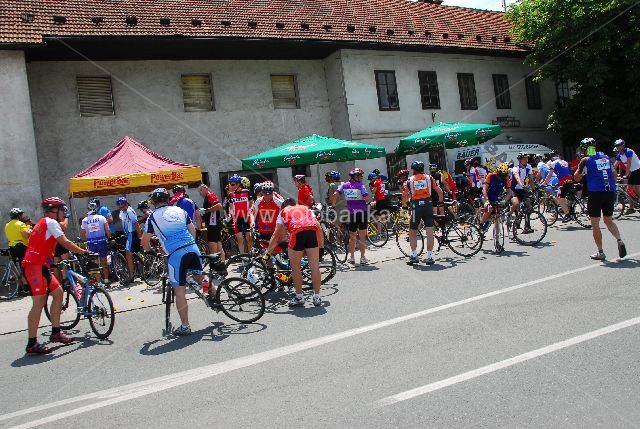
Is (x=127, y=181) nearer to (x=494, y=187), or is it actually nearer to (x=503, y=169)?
(x=494, y=187)

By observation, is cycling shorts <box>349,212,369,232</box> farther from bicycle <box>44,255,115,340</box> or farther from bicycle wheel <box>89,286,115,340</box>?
bicycle wheel <box>89,286,115,340</box>

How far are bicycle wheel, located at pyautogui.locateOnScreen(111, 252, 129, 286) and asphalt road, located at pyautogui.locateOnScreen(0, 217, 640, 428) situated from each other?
12.1 feet

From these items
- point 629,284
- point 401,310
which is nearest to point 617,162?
point 629,284

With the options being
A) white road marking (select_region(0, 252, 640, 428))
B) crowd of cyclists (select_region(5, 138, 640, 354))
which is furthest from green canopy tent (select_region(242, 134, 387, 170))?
white road marking (select_region(0, 252, 640, 428))

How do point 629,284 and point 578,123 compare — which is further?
point 578,123

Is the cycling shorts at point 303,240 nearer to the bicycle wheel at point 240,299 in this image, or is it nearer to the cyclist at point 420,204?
the bicycle wheel at point 240,299

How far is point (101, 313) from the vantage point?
24.6 ft

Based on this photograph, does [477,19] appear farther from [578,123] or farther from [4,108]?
[4,108]

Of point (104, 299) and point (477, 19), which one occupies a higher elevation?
point (477, 19)

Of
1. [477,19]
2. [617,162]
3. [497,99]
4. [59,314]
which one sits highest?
[477,19]

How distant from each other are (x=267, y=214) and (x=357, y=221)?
9.12 feet

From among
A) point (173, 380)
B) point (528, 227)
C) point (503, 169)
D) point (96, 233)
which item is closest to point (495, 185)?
point (503, 169)

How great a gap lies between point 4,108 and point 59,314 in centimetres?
953

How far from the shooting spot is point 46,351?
23.0 ft
